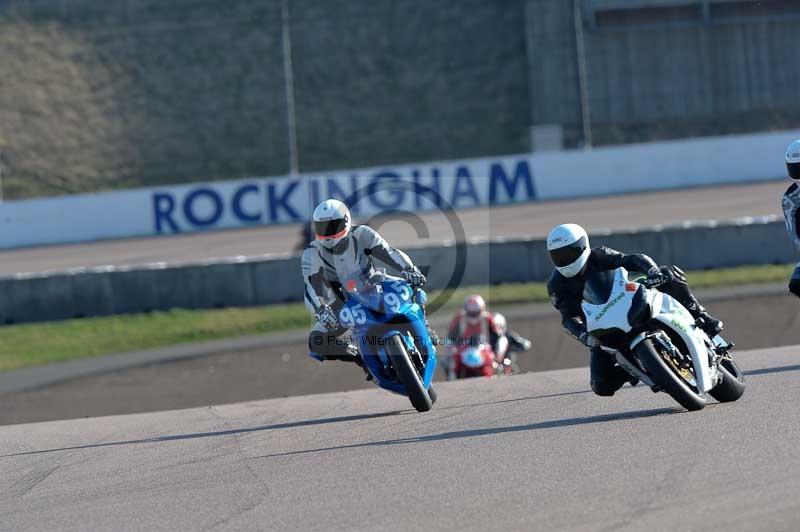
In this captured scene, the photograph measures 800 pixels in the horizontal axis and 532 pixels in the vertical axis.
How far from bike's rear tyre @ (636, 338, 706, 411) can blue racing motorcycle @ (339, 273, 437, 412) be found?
2.07 metres

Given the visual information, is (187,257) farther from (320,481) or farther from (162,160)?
(320,481)

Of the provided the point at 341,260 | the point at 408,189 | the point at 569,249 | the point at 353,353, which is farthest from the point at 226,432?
the point at 408,189

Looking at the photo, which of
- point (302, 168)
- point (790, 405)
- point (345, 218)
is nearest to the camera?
point (790, 405)

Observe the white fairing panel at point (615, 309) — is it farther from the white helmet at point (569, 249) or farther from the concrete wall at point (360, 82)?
the concrete wall at point (360, 82)

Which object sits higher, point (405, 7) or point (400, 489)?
point (405, 7)

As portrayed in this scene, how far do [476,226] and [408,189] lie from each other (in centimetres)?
446

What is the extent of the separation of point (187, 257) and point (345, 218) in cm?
1730

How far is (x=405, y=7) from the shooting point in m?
45.5

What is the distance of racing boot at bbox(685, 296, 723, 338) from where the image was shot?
26.2ft

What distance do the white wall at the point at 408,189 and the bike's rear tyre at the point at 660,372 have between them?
23.8 m

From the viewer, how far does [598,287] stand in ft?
25.5

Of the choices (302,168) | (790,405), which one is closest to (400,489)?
(790,405)

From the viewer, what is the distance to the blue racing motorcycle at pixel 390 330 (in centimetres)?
911

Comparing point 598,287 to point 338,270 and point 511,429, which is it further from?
point 338,270
